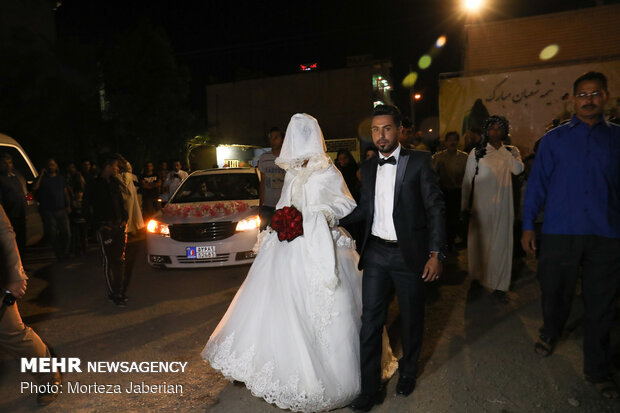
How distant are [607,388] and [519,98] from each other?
8450mm

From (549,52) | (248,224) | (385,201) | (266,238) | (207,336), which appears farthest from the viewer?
(549,52)

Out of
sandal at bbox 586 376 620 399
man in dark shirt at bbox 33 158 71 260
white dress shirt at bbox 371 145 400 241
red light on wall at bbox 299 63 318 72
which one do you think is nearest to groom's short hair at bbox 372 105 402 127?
white dress shirt at bbox 371 145 400 241

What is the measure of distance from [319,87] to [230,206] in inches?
973

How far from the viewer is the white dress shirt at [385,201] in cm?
314

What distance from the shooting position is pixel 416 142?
9.96 meters

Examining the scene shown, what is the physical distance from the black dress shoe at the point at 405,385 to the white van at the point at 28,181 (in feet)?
26.7

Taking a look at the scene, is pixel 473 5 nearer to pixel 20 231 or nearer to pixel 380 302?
pixel 380 302

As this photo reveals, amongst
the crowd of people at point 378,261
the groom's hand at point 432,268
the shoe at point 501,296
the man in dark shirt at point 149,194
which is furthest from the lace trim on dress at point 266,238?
the man in dark shirt at point 149,194

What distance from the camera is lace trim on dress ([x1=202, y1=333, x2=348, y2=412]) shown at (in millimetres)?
2926

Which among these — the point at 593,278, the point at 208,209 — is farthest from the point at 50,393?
the point at 593,278

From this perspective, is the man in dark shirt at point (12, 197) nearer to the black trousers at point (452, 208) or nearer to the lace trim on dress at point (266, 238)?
the lace trim on dress at point (266, 238)

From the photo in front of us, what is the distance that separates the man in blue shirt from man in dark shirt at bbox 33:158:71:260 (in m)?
8.69

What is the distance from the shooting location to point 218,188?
8039 mm

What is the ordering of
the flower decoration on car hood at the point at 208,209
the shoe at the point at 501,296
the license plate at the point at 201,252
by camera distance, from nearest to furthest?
the shoe at the point at 501,296
the license plate at the point at 201,252
the flower decoration on car hood at the point at 208,209
